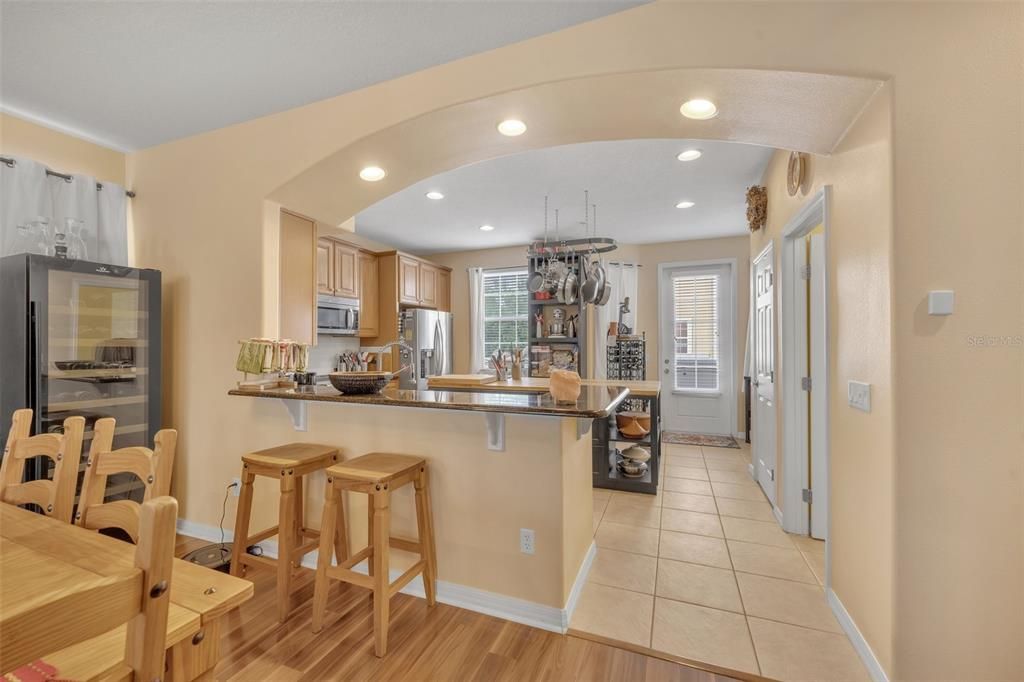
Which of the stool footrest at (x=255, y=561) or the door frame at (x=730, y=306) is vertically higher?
the door frame at (x=730, y=306)

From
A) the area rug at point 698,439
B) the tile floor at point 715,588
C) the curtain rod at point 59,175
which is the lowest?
the tile floor at point 715,588

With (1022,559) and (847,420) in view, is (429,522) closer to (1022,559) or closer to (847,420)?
(847,420)

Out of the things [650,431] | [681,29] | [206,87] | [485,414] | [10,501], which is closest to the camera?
[10,501]

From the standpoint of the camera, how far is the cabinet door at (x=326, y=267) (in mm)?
4375

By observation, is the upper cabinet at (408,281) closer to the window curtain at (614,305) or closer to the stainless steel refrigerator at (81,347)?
the window curtain at (614,305)

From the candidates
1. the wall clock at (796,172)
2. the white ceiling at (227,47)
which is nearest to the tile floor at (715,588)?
the wall clock at (796,172)

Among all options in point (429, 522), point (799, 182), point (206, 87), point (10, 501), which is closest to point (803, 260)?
point (799, 182)

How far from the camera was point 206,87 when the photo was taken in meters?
2.38

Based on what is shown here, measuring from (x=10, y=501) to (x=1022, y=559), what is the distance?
3.20 meters

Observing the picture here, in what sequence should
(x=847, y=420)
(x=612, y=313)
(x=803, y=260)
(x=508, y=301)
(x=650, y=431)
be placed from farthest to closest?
(x=508, y=301) < (x=612, y=313) < (x=650, y=431) < (x=803, y=260) < (x=847, y=420)

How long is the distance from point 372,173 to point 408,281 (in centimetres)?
280

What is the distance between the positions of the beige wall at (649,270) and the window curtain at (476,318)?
0.10 m

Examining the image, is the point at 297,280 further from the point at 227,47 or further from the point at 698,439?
the point at 698,439

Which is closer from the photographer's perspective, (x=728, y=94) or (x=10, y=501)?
(x=10, y=501)
